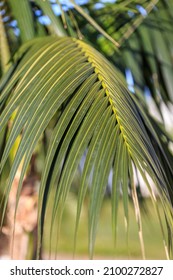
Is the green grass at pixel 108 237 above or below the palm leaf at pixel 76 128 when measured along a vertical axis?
above

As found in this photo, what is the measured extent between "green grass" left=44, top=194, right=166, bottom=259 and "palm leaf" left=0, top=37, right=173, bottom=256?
6 cm

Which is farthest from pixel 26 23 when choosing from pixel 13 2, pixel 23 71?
pixel 23 71

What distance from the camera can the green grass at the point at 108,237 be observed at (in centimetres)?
103

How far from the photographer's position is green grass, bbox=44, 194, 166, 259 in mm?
1025

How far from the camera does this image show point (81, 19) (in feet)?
2.71

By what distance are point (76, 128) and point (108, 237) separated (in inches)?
93.6

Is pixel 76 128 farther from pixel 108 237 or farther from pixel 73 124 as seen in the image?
Answer: pixel 108 237

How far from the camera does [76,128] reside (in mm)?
467

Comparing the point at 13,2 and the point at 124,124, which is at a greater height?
the point at 13,2

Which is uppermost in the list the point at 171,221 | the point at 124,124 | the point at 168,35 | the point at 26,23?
the point at 168,35

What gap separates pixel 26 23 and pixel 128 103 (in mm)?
215

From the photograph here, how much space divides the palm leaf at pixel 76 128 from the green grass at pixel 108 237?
6cm

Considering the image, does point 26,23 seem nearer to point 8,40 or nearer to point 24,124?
point 8,40

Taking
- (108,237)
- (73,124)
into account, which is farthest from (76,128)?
(108,237)
